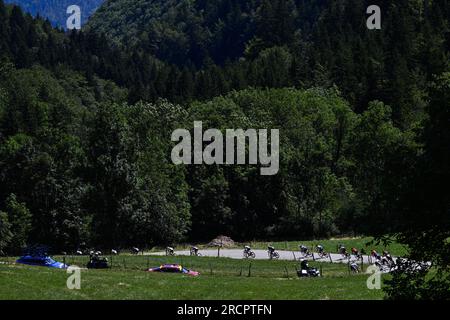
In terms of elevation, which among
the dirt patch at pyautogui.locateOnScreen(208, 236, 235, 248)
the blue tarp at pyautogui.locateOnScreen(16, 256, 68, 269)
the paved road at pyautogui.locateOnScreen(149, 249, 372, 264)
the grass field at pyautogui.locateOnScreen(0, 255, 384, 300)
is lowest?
the dirt patch at pyautogui.locateOnScreen(208, 236, 235, 248)

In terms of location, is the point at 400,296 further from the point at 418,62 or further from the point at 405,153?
the point at 418,62

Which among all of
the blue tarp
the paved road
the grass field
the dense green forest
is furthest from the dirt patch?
the grass field

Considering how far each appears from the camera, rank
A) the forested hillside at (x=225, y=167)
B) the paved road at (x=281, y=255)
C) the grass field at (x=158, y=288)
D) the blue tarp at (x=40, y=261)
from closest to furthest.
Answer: the grass field at (x=158, y=288) → the blue tarp at (x=40, y=261) → the paved road at (x=281, y=255) → the forested hillside at (x=225, y=167)

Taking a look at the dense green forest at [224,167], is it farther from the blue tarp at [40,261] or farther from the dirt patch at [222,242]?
→ the blue tarp at [40,261]

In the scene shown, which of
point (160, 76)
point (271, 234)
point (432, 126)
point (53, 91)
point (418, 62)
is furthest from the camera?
point (160, 76)

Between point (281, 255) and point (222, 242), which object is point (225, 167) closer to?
point (222, 242)

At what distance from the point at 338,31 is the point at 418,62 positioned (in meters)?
34.4

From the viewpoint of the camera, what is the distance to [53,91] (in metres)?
145

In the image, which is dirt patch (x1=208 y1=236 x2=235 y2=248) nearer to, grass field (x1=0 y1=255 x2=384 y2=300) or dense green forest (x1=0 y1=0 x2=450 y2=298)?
dense green forest (x1=0 y1=0 x2=450 y2=298)

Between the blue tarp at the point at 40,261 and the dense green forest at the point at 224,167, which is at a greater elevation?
the dense green forest at the point at 224,167

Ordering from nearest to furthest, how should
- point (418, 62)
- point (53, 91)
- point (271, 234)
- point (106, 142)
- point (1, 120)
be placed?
1. point (106, 142)
2. point (271, 234)
3. point (1, 120)
4. point (418, 62)
5. point (53, 91)

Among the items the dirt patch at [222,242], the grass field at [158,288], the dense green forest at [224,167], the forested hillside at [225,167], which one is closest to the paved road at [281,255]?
the dense green forest at [224,167]

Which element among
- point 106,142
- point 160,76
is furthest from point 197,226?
point 160,76
